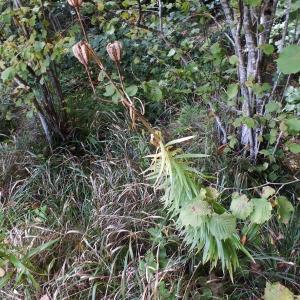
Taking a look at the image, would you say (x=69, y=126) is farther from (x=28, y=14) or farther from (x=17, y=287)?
(x=17, y=287)

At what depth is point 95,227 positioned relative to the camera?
225cm

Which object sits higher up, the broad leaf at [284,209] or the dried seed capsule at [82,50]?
the dried seed capsule at [82,50]

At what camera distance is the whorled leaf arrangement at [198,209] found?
4.64ft

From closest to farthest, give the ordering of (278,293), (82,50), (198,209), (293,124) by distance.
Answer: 1. (82,50)
2. (198,209)
3. (278,293)
4. (293,124)

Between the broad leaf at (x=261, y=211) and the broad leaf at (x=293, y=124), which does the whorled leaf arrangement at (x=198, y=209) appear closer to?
the broad leaf at (x=261, y=211)

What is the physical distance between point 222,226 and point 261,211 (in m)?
0.15

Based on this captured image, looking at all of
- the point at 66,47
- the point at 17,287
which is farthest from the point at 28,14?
the point at 17,287

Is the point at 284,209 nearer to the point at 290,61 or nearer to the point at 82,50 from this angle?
the point at 290,61

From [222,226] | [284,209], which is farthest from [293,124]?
[222,226]

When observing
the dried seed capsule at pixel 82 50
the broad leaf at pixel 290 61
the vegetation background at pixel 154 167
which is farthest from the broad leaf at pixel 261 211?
the dried seed capsule at pixel 82 50

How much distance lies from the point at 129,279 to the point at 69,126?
170 cm

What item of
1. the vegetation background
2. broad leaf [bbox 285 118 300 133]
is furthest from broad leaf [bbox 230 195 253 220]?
broad leaf [bbox 285 118 300 133]

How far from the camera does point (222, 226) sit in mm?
1451

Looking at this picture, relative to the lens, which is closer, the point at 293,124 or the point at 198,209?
the point at 198,209
